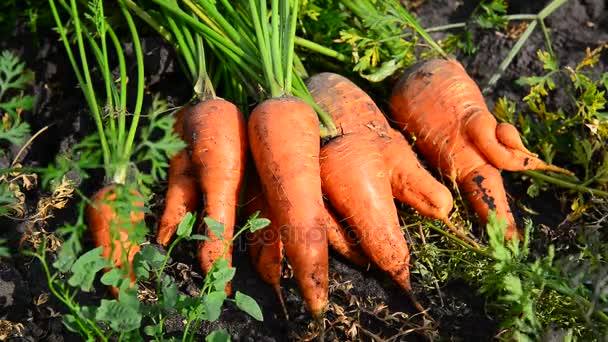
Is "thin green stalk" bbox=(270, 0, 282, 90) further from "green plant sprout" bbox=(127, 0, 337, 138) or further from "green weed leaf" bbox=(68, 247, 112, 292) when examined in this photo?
"green weed leaf" bbox=(68, 247, 112, 292)

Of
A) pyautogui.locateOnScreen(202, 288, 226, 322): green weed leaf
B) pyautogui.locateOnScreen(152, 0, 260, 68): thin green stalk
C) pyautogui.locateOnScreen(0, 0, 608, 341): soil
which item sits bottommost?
pyautogui.locateOnScreen(0, 0, 608, 341): soil

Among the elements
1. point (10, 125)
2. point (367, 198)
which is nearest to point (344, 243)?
point (367, 198)

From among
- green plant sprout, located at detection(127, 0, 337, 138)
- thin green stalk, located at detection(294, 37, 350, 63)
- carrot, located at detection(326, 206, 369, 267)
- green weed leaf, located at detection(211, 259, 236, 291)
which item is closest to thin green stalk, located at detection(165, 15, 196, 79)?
green plant sprout, located at detection(127, 0, 337, 138)

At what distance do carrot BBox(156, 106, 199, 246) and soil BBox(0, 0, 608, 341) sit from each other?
0.09 m

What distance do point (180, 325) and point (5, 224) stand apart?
73 cm

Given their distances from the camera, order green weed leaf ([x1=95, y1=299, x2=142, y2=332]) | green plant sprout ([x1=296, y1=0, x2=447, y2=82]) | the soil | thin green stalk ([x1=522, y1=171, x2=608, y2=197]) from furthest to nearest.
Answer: green plant sprout ([x1=296, y1=0, x2=447, y2=82])
thin green stalk ([x1=522, y1=171, x2=608, y2=197])
the soil
green weed leaf ([x1=95, y1=299, x2=142, y2=332])

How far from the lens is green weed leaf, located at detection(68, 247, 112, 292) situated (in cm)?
173

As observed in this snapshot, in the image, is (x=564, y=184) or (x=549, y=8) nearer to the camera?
(x=564, y=184)

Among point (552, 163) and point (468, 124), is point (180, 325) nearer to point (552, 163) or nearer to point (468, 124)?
point (468, 124)

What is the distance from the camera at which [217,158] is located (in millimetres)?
2365

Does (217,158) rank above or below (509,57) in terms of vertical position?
below

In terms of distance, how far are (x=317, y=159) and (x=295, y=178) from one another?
0.43 feet

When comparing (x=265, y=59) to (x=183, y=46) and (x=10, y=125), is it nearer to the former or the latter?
(x=183, y=46)

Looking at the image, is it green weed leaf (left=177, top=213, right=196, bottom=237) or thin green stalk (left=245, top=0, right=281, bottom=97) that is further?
thin green stalk (left=245, top=0, right=281, bottom=97)
